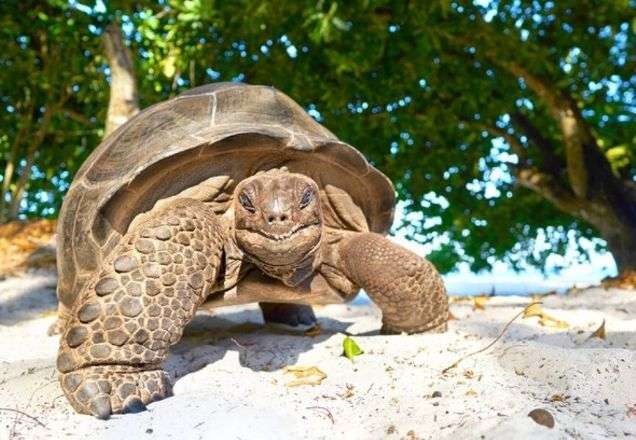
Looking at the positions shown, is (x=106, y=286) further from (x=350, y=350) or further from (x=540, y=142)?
(x=540, y=142)

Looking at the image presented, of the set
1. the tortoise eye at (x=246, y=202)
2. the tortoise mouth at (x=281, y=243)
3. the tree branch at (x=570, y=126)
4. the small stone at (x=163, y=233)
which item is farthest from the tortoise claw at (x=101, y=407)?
the tree branch at (x=570, y=126)

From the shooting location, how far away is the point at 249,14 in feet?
21.4

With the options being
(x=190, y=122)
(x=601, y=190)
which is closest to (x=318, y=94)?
(x=601, y=190)

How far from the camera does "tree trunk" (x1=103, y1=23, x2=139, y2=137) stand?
21.2 feet

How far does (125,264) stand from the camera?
2303 millimetres

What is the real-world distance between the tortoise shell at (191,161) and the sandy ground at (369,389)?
1.96 feet

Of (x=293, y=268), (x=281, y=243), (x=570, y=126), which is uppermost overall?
(x=570, y=126)

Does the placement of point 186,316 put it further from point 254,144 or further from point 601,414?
point 601,414

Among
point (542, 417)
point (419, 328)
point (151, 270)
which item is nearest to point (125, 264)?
point (151, 270)

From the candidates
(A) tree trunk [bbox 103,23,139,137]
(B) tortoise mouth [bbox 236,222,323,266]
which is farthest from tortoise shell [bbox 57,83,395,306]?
(A) tree trunk [bbox 103,23,139,137]

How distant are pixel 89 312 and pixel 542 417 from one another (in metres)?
1.45

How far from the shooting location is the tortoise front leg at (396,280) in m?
3.01

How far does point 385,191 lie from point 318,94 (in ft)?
17.1

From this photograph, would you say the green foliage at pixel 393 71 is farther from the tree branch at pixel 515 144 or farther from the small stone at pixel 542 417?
the small stone at pixel 542 417
